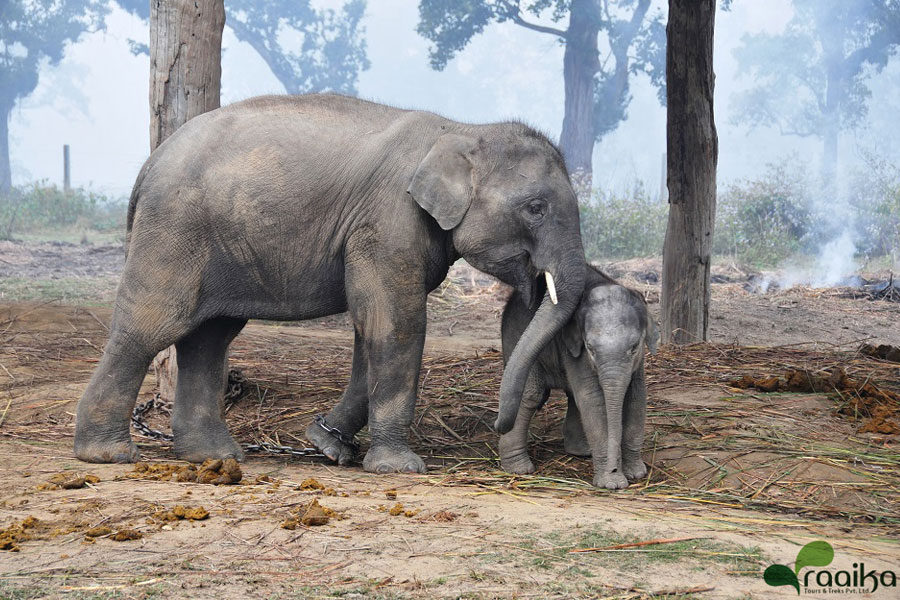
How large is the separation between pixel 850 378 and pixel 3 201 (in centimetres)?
2251

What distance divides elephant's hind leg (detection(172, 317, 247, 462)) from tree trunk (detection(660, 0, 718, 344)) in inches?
186

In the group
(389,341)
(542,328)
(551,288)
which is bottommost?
(389,341)

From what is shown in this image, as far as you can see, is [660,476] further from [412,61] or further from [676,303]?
[412,61]

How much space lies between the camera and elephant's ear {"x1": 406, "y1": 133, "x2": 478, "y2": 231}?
5309 mm

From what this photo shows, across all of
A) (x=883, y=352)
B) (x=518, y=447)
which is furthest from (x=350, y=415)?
(x=883, y=352)

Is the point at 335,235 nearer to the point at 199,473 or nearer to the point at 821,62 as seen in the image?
the point at 199,473

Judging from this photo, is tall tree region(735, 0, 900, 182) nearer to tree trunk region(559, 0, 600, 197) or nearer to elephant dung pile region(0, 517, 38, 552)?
tree trunk region(559, 0, 600, 197)

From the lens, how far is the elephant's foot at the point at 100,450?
5.41 meters

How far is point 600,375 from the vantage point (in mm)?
5195

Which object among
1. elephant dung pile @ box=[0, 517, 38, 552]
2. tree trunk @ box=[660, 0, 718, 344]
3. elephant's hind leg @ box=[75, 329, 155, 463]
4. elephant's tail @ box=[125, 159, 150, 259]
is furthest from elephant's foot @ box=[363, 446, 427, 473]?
tree trunk @ box=[660, 0, 718, 344]

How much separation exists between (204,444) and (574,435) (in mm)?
2131

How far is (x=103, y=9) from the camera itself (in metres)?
35.5

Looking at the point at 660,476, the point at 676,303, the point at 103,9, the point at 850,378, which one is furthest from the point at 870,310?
the point at 103,9

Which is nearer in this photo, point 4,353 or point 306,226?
point 306,226
